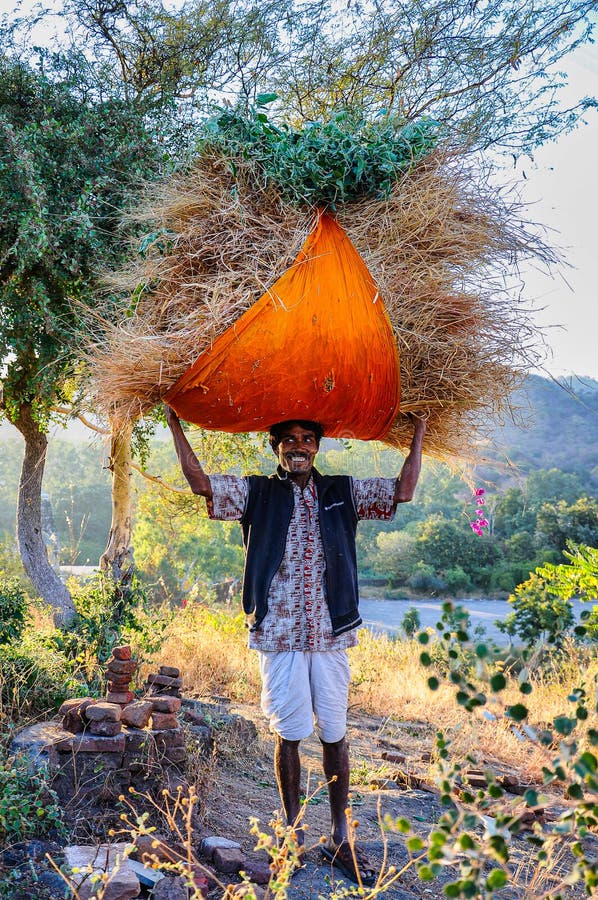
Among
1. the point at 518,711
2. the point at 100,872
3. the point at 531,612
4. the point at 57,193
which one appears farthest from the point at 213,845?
the point at 531,612

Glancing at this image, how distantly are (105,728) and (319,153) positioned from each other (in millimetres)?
2576

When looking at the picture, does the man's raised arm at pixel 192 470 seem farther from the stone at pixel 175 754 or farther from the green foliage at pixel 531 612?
the green foliage at pixel 531 612

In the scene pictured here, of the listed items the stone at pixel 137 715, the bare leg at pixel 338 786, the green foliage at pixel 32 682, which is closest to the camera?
the bare leg at pixel 338 786

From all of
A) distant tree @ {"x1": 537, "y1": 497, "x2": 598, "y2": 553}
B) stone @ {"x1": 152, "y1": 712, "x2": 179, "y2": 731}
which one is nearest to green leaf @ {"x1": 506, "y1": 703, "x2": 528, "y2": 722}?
stone @ {"x1": 152, "y1": 712, "x2": 179, "y2": 731}

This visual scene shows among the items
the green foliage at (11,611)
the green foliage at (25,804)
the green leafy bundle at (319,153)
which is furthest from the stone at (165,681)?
the green leafy bundle at (319,153)

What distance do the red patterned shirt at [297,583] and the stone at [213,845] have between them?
0.75 meters

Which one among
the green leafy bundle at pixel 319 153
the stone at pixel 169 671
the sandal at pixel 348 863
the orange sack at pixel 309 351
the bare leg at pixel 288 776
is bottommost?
the sandal at pixel 348 863

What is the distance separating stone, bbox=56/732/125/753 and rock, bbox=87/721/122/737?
3cm

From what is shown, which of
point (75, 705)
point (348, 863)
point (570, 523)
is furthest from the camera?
point (570, 523)

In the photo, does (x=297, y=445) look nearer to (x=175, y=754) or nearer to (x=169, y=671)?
(x=175, y=754)

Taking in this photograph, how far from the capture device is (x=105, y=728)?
347 centimetres

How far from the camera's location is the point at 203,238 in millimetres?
3082

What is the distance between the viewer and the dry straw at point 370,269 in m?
2.97

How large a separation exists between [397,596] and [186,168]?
2861cm
